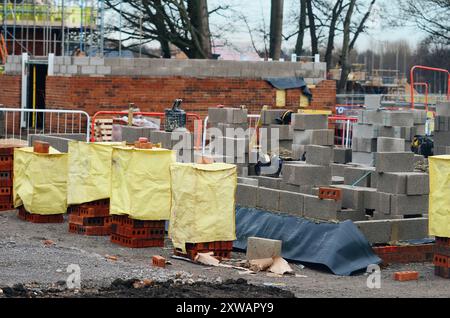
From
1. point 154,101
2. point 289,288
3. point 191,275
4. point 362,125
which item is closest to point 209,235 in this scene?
point 191,275

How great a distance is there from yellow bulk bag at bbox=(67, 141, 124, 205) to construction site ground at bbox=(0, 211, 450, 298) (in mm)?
852

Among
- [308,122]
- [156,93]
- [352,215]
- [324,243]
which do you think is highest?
[156,93]

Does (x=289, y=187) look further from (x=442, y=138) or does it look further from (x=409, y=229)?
(x=442, y=138)

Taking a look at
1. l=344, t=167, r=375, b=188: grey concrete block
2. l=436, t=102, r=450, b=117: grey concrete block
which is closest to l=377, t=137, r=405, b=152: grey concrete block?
l=344, t=167, r=375, b=188: grey concrete block

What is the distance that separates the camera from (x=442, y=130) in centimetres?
1858

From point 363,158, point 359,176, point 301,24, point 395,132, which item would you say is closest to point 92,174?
point 359,176

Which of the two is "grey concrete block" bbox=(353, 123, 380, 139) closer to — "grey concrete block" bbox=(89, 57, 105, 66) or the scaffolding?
"grey concrete block" bbox=(89, 57, 105, 66)

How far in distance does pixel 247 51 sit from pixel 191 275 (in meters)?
44.1

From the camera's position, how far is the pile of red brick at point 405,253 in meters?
12.9

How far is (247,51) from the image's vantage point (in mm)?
A: 54938

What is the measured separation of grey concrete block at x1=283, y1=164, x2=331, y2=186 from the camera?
1453 cm

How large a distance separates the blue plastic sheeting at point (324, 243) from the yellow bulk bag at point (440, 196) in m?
1.13

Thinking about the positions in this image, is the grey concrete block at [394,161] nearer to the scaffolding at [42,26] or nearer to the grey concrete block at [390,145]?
the grey concrete block at [390,145]

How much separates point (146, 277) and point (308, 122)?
7995mm
